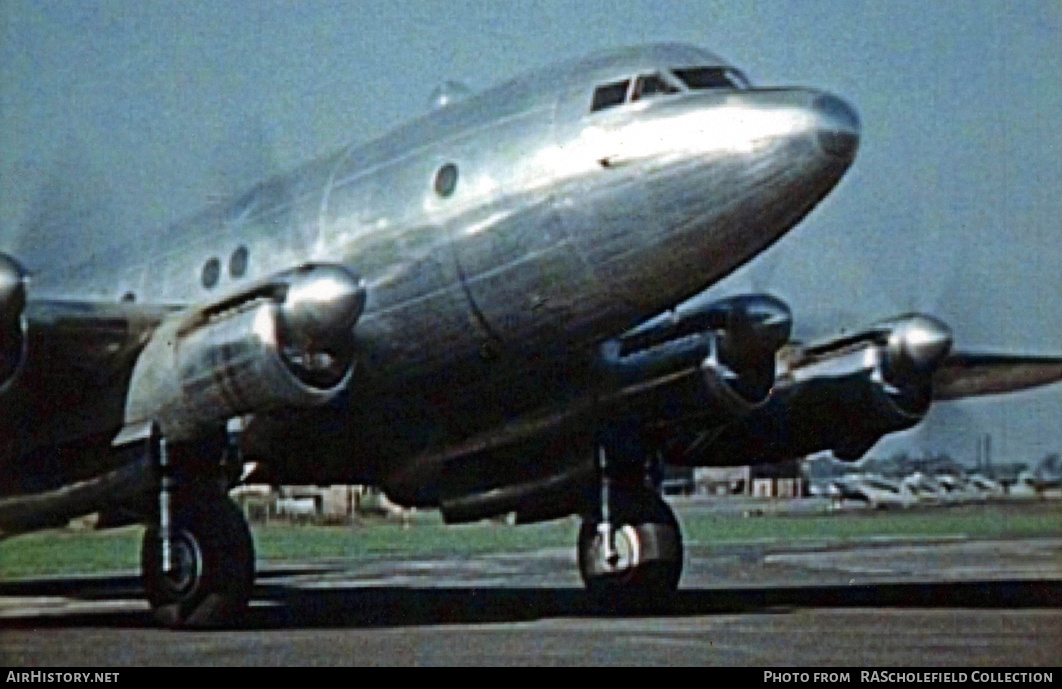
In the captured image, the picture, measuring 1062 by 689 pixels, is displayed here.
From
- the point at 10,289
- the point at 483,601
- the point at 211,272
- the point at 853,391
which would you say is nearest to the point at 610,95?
the point at 211,272

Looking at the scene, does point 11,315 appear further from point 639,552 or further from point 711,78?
point 639,552

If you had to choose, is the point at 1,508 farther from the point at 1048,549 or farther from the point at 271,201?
the point at 1048,549

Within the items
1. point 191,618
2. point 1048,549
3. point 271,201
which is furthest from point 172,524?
point 1048,549

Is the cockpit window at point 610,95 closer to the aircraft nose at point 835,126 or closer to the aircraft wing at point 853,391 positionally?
the aircraft nose at point 835,126

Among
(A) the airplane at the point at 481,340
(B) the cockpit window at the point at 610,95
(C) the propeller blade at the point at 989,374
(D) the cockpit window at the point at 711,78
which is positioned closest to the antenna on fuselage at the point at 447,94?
(A) the airplane at the point at 481,340

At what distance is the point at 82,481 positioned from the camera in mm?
9289

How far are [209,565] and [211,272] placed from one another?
158 centimetres

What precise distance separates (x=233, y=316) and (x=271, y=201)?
118cm

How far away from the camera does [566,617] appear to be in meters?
9.62

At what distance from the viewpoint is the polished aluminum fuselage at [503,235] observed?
8039 mm

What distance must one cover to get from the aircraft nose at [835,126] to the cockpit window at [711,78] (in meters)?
A: 0.57

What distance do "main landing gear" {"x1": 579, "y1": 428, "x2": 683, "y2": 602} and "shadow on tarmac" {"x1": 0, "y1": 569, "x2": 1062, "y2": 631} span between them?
0.10 meters

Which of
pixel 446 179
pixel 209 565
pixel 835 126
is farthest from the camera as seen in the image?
pixel 209 565
